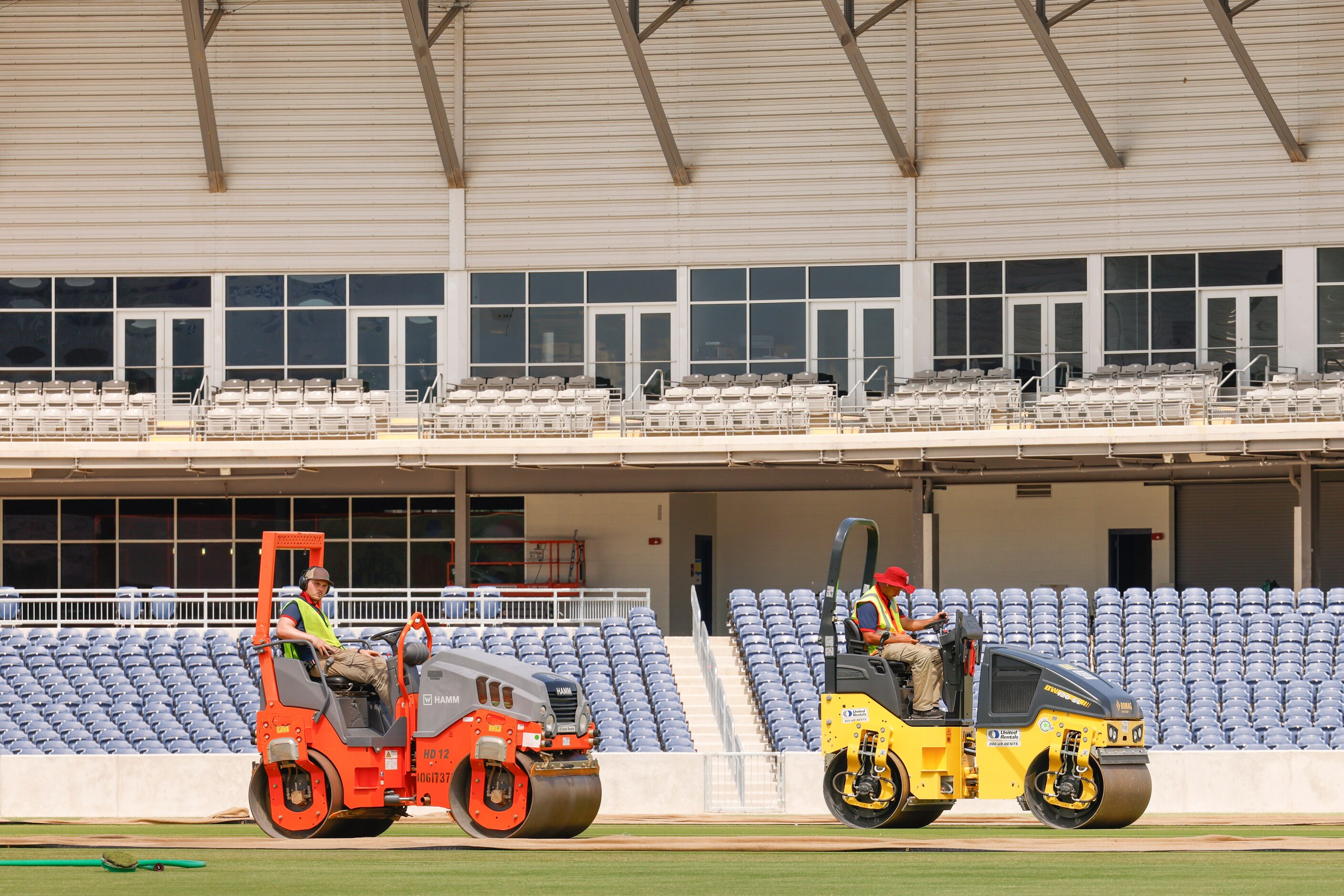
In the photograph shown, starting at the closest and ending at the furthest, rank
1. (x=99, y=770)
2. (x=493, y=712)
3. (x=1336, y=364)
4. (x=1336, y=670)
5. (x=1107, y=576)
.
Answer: (x=493, y=712) → (x=99, y=770) → (x=1336, y=670) → (x=1336, y=364) → (x=1107, y=576)

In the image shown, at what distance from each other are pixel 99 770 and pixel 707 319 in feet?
48.2

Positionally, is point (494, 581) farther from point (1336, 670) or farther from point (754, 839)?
point (754, 839)

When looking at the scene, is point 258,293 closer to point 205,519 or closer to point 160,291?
point 160,291

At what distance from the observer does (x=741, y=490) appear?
3095 cm

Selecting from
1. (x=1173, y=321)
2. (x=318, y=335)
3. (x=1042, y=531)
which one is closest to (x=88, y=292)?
(x=318, y=335)

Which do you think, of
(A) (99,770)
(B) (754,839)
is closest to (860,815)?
(B) (754,839)

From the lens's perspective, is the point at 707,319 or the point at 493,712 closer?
the point at 493,712

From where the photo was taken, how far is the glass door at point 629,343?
102 ft

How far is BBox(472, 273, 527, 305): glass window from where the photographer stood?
31359mm

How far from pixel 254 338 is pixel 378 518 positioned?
3.99 meters

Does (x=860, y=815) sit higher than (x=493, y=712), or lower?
lower

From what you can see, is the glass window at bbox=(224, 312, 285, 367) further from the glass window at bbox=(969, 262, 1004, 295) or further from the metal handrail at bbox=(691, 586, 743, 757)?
the glass window at bbox=(969, 262, 1004, 295)

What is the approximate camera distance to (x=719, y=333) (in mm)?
31016

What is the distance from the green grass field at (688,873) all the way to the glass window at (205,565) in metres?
21.0
